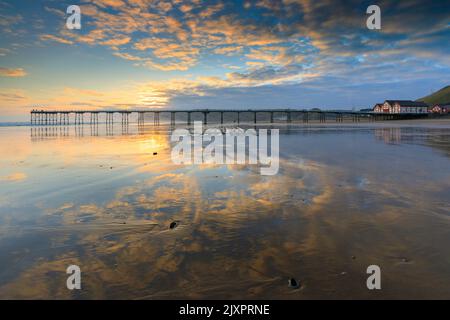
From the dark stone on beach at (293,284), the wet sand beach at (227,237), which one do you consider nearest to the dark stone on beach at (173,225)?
the wet sand beach at (227,237)

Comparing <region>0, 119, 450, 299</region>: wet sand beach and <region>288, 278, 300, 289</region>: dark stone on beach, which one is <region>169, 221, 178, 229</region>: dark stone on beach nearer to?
<region>0, 119, 450, 299</region>: wet sand beach

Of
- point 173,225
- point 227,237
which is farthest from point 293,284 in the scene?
point 173,225

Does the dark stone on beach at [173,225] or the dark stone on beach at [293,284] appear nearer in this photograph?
the dark stone on beach at [293,284]

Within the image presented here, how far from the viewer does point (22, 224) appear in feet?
17.5

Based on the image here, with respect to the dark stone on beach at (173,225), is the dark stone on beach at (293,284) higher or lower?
lower

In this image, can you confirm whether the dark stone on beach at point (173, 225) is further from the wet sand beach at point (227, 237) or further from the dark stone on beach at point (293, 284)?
the dark stone on beach at point (293, 284)

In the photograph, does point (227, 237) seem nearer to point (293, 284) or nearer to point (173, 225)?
point (173, 225)

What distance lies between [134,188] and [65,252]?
4.24m

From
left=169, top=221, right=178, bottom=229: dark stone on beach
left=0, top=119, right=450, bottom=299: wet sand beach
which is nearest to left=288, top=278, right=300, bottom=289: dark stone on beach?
left=0, top=119, right=450, bottom=299: wet sand beach
